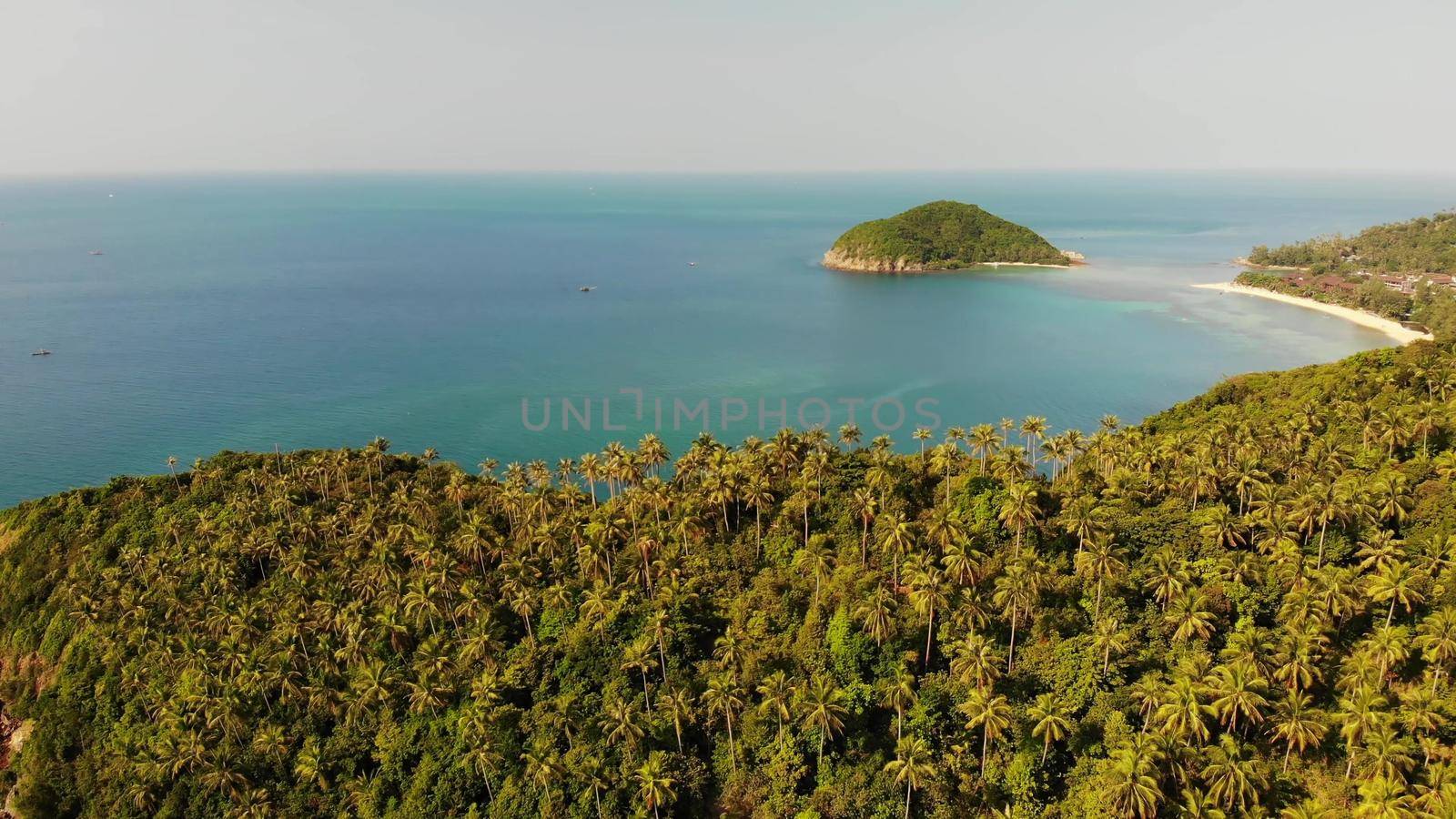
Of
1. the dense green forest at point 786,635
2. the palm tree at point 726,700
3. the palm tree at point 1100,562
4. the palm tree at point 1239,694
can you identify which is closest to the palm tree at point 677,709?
the dense green forest at point 786,635

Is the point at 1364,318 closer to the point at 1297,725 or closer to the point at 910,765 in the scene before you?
the point at 1297,725

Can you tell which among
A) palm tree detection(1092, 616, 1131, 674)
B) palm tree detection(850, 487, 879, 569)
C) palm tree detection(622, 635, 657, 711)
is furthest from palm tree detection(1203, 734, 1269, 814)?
palm tree detection(622, 635, 657, 711)

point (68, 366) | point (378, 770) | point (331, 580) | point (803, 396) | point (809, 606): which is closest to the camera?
point (378, 770)

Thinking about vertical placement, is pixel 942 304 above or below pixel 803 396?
above

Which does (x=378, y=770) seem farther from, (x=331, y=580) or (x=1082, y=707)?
(x=1082, y=707)

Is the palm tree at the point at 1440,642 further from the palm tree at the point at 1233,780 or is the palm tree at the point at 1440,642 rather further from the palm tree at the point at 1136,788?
the palm tree at the point at 1136,788

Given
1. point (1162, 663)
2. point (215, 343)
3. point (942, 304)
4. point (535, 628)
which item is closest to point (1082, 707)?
point (1162, 663)

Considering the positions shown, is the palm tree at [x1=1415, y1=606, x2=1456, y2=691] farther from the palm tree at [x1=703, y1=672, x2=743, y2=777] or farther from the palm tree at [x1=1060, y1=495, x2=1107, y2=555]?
the palm tree at [x1=703, y1=672, x2=743, y2=777]
